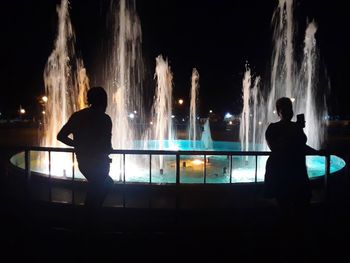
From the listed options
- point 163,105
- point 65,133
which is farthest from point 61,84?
point 65,133

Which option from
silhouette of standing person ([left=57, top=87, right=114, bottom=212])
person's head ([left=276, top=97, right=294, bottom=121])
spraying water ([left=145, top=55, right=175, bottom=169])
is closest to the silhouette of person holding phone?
person's head ([left=276, top=97, right=294, bottom=121])

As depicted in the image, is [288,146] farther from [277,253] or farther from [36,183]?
[36,183]

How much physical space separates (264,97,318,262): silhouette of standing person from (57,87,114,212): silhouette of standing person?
2127 mm

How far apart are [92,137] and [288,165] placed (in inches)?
98.9

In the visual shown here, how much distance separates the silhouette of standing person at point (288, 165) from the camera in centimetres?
429

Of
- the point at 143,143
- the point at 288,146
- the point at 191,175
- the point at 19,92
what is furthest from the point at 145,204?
the point at 19,92

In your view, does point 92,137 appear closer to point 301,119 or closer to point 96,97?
point 96,97

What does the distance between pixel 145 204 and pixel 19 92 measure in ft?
183

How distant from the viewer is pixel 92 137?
4.31 m

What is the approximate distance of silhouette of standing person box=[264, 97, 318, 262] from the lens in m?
4.29

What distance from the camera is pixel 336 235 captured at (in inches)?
201

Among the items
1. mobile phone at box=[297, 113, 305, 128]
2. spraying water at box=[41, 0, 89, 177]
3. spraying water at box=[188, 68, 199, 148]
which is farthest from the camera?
spraying water at box=[188, 68, 199, 148]

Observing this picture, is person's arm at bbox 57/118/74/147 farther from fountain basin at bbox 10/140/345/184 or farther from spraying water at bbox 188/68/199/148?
spraying water at bbox 188/68/199/148

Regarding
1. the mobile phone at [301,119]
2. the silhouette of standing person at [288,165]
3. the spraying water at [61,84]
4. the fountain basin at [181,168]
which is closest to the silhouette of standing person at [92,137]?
the silhouette of standing person at [288,165]
